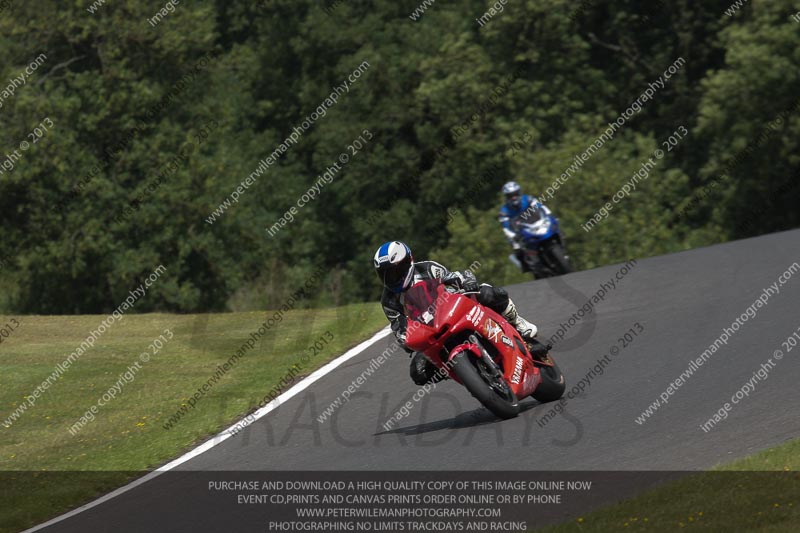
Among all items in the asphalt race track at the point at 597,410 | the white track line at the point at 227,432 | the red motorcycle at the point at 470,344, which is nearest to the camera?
the asphalt race track at the point at 597,410

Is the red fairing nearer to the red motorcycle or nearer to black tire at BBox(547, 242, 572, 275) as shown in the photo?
the red motorcycle

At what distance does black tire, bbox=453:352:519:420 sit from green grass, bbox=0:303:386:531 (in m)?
3.41

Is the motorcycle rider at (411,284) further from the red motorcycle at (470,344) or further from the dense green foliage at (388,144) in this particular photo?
the dense green foliage at (388,144)

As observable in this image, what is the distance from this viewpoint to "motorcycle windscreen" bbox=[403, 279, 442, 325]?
10242mm

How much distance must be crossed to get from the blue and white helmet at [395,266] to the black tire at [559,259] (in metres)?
9.32

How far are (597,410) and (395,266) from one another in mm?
2266

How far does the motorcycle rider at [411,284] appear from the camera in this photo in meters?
10.4

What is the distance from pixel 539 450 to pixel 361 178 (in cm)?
3079

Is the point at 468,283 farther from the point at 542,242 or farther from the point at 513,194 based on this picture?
the point at 513,194

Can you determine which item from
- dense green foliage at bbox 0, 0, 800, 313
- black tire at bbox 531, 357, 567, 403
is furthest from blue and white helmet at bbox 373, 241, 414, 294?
dense green foliage at bbox 0, 0, 800, 313

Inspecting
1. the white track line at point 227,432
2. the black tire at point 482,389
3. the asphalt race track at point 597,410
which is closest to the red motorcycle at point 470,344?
the black tire at point 482,389
